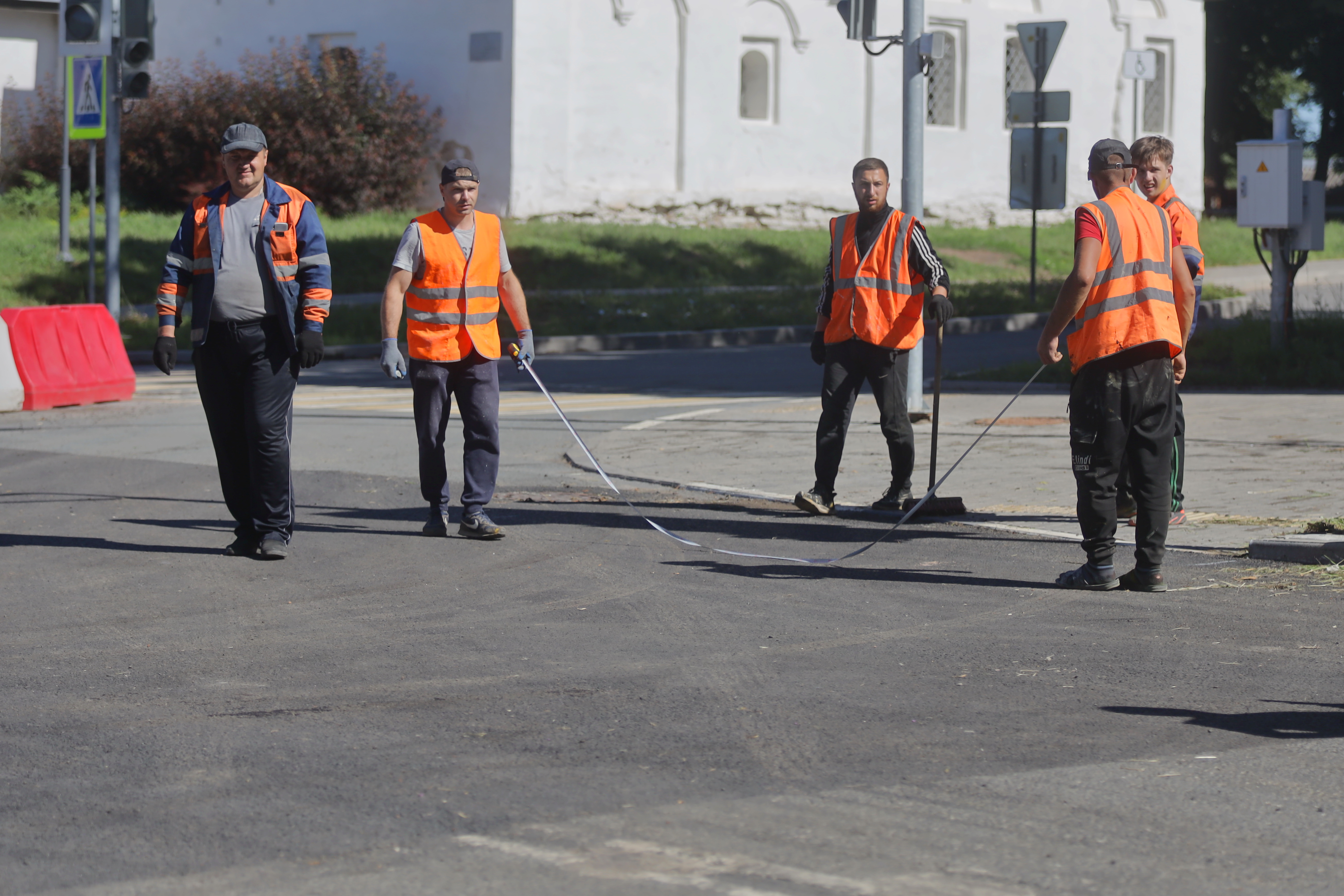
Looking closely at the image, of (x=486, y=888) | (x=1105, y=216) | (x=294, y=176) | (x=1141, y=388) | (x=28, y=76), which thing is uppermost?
(x=28, y=76)

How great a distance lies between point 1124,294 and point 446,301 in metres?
3.27

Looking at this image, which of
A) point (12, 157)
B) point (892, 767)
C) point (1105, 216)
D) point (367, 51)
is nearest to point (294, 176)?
point (367, 51)

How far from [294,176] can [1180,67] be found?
21.2 meters

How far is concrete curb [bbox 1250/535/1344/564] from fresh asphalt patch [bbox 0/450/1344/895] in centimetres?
10

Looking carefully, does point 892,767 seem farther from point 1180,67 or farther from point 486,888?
point 1180,67

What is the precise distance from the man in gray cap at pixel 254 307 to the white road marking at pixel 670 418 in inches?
216

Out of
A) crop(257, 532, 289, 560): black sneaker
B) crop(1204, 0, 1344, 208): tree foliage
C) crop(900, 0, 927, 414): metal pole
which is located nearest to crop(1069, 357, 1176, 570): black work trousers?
crop(257, 532, 289, 560): black sneaker

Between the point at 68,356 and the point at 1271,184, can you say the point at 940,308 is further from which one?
the point at 68,356

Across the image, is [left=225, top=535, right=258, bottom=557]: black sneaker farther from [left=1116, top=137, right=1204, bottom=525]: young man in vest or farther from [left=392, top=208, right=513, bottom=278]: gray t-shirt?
[left=1116, top=137, right=1204, bottom=525]: young man in vest

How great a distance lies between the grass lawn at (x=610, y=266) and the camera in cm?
2330

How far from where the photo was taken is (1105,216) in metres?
7.33

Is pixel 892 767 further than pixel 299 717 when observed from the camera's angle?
No

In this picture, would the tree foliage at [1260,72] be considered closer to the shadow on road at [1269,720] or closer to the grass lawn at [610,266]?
the grass lawn at [610,266]

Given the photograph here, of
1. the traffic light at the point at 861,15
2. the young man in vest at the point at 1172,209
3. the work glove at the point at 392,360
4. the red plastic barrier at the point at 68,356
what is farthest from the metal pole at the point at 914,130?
the red plastic barrier at the point at 68,356
